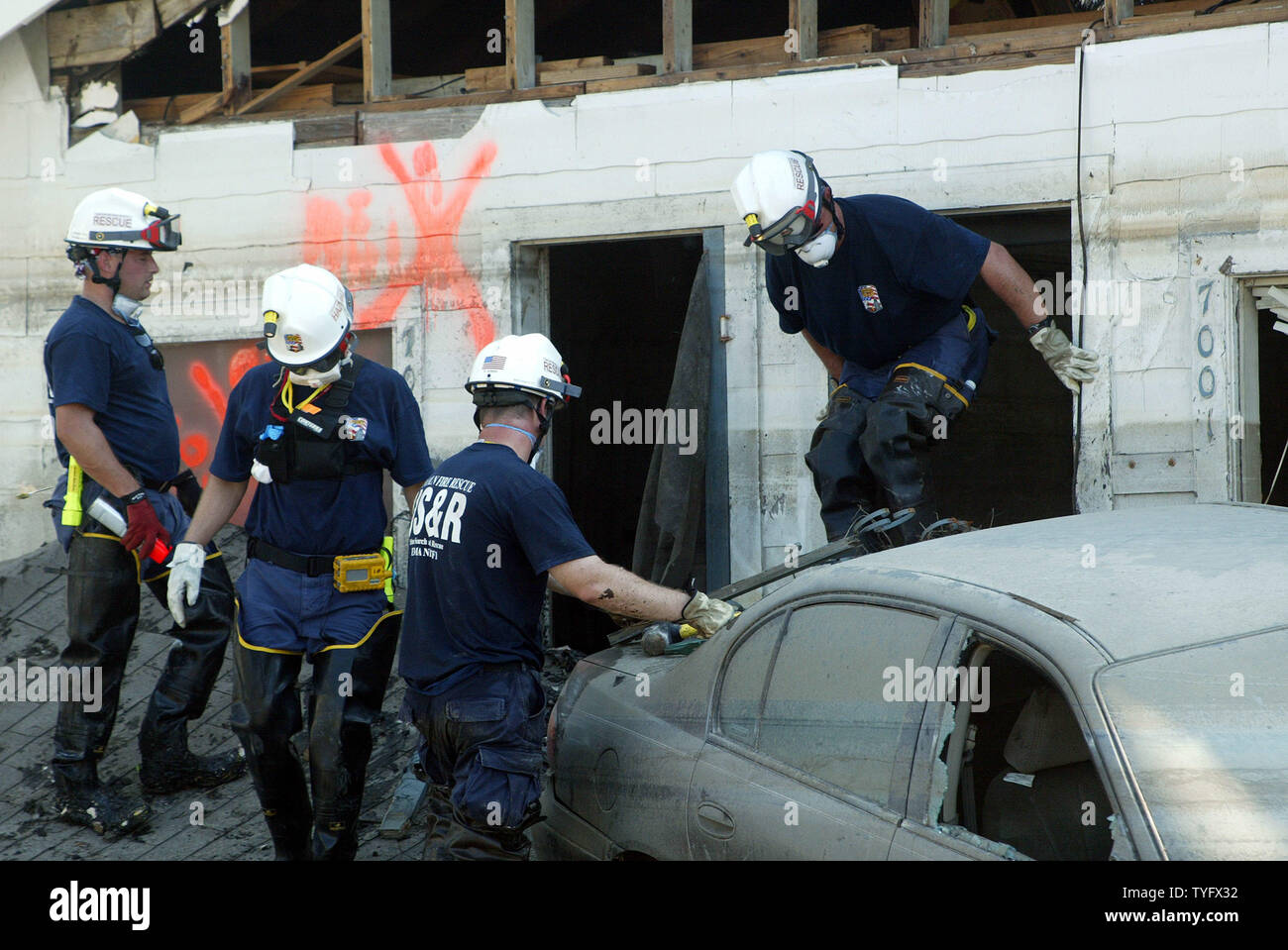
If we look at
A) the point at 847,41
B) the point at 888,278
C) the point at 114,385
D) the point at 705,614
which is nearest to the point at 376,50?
the point at 847,41

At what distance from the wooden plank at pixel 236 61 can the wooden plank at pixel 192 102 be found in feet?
0.31

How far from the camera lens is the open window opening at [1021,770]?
2686mm

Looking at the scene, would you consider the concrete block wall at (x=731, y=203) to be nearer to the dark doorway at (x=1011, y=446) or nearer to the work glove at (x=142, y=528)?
the work glove at (x=142, y=528)

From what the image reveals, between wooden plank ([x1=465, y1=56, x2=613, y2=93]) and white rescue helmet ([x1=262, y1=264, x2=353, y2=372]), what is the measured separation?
2.83m

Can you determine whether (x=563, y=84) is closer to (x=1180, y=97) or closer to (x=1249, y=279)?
(x=1180, y=97)

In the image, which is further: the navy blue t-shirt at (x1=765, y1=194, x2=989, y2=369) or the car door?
the navy blue t-shirt at (x1=765, y1=194, x2=989, y2=369)

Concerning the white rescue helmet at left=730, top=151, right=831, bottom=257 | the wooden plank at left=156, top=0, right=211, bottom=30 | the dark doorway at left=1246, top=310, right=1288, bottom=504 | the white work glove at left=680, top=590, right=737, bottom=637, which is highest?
the wooden plank at left=156, top=0, right=211, bottom=30

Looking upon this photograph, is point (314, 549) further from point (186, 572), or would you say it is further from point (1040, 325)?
point (1040, 325)

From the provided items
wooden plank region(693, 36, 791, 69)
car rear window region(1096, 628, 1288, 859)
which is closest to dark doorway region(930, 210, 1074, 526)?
wooden plank region(693, 36, 791, 69)

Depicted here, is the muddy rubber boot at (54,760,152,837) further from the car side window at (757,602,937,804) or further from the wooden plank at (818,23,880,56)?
the wooden plank at (818,23,880,56)

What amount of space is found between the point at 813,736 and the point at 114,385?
3.65m

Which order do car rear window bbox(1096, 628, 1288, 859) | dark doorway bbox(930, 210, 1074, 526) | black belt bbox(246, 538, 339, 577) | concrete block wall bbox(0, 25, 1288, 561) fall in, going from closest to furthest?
car rear window bbox(1096, 628, 1288, 859), black belt bbox(246, 538, 339, 577), concrete block wall bbox(0, 25, 1288, 561), dark doorway bbox(930, 210, 1074, 526)

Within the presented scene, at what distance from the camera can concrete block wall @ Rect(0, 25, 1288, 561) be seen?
577 centimetres
